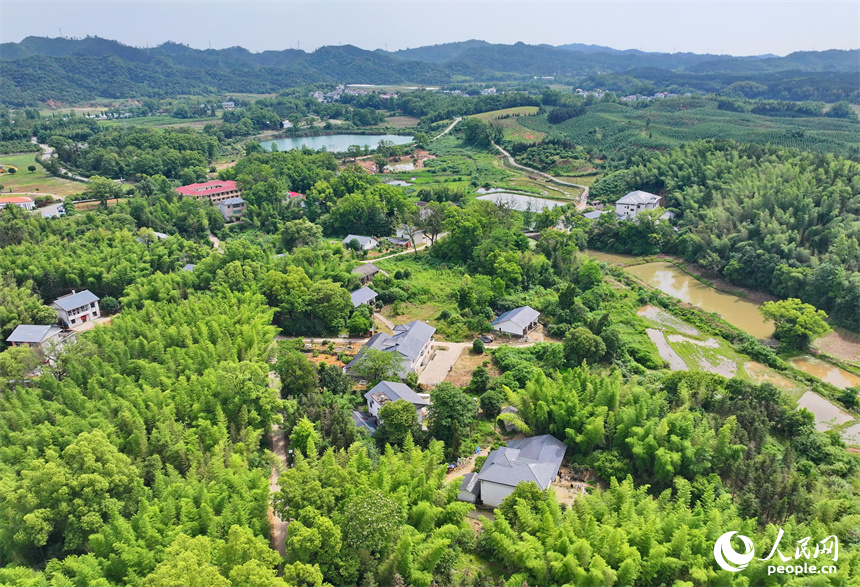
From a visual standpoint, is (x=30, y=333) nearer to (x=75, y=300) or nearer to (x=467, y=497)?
(x=75, y=300)

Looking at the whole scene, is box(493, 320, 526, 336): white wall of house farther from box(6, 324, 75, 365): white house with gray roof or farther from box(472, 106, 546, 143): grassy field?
box(472, 106, 546, 143): grassy field

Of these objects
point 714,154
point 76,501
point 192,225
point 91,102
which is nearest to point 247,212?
point 192,225

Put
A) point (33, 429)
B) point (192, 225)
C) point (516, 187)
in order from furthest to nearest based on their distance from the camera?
point (516, 187), point (192, 225), point (33, 429)

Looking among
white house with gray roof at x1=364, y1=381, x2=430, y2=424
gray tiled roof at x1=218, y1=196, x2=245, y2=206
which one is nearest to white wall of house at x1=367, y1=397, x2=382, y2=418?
white house with gray roof at x1=364, y1=381, x2=430, y2=424

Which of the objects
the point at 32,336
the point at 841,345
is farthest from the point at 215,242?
the point at 841,345

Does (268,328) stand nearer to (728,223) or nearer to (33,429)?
(33,429)

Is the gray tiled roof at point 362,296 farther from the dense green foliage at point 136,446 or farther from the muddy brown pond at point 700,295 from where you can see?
the muddy brown pond at point 700,295
